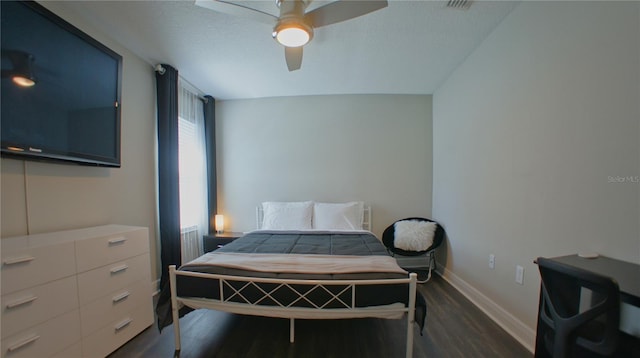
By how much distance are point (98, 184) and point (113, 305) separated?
1.03 meters

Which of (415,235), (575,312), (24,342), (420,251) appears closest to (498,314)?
(420,251)

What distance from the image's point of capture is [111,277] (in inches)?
59.9

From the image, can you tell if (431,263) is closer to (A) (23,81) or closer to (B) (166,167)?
(B) (166,167)

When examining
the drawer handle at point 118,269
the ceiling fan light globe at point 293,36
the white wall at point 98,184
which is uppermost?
the ceiling fan light globe at point 293,36

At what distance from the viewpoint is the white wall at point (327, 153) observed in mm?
3217

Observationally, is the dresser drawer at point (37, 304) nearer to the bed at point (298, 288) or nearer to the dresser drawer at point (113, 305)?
the dresser drawer at point (113, 305)

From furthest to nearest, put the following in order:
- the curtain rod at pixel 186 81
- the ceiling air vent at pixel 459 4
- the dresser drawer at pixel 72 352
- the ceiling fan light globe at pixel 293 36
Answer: the curtain rod at pixel 186 81, the ceiling air vent at pixel 459 4, the ceiling fan light globe at pixel 293 36, the dresser drawer at pixel 72 352

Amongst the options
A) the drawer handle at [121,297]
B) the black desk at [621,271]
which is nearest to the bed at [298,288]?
the drawer handle at [121,297]

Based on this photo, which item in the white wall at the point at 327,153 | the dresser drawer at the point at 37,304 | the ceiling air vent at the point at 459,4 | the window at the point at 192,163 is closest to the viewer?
the dresser drawer at the point at 37,304

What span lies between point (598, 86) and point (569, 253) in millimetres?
975

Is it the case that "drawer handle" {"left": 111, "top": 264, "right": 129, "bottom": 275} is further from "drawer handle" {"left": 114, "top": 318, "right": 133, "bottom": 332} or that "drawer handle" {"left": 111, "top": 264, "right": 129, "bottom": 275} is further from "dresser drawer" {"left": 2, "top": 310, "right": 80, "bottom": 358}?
"drawer handle" {"left": 114, "top": 318, "right": 133, "bottom": 332}

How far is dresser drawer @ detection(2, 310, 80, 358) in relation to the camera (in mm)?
1101

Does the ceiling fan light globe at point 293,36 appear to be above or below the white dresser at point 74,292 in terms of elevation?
above

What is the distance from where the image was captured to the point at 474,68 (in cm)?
220
